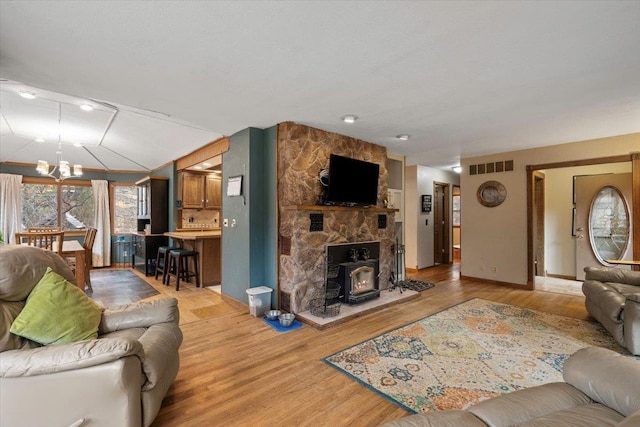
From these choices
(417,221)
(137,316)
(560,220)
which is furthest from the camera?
(417,221)

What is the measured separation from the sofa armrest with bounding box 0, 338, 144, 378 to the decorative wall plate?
600 cm

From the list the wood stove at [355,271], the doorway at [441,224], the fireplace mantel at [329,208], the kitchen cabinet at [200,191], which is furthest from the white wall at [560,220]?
the kitchen cabinet at [200,191]

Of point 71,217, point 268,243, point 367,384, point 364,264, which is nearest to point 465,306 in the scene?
point 364,264

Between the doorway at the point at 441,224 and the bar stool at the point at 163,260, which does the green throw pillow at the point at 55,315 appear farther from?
the doorway at the point at 441,224

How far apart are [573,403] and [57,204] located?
9350 mm

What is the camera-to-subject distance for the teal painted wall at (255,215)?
3.85 metres

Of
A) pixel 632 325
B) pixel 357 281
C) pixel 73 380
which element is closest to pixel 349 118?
pixel 357 281

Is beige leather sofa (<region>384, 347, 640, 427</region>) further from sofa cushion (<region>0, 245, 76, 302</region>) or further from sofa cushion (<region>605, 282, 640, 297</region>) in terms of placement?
sofa cushion (<region>605, 282, 640, 297</region>)

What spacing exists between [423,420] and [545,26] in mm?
2372

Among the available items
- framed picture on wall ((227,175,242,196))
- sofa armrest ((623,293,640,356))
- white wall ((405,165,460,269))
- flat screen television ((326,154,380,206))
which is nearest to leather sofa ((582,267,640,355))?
sofa armrest ((623,293,640,356))

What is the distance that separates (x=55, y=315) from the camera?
5.69 ft

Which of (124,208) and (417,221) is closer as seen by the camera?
(417,221)

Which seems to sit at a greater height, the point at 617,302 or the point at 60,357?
the point at 60,357

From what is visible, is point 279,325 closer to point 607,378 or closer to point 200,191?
point 607,378
